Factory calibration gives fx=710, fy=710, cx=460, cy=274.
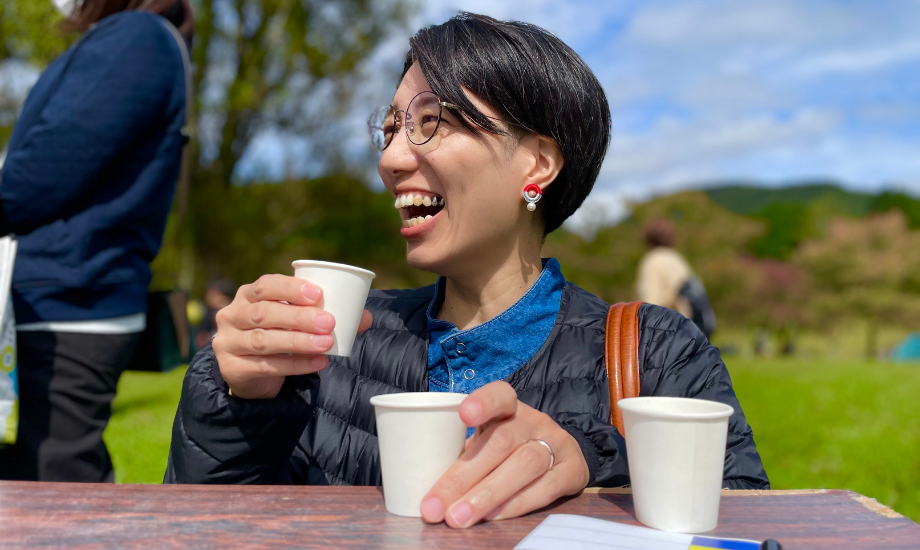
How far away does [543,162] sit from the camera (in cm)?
180

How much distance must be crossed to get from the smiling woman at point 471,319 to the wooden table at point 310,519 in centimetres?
21

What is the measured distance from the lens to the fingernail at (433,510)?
99 cm

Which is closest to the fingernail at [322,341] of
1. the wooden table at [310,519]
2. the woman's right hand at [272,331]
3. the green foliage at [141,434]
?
the woman's right hand at [272,331]

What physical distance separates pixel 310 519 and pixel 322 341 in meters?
0.28

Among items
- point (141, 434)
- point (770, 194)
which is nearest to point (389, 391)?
point (141, 434)

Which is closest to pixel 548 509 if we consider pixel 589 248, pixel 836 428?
pixel 836 428

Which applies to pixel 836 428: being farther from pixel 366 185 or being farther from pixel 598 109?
pixel 366 185

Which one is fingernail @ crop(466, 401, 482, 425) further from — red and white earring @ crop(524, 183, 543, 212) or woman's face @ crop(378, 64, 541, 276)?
red and white earring @ crop(524, 183, 543, 212)

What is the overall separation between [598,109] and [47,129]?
169cm

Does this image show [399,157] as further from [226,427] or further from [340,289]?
[226,427]

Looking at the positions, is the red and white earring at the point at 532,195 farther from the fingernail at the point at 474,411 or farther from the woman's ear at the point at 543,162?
the fingernail at the point at 474,411

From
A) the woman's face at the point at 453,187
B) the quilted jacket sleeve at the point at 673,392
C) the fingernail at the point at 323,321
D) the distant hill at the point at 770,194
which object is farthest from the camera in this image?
the distant hill at the point at 770,194

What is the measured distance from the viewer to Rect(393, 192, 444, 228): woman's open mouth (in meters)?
1.68

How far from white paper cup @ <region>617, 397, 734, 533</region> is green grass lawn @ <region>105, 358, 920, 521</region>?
3.64 metres
